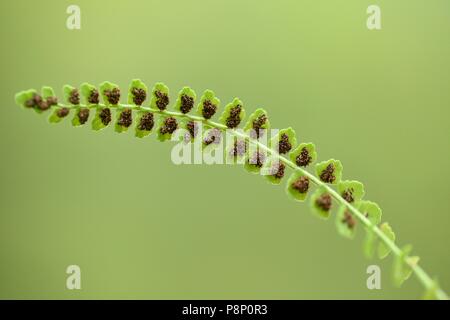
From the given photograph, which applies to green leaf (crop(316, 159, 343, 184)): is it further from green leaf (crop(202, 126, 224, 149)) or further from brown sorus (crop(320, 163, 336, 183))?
green leaf (crop(202, 126, 224, 149))

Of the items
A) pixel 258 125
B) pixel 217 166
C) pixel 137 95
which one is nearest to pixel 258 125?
pixel 258 125

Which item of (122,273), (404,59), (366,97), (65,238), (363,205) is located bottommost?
(122,273)

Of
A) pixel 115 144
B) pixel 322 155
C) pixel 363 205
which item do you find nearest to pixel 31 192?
pixel 115 144

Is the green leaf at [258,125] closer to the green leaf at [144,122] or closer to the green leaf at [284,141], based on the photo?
the green leaf at [284,141]

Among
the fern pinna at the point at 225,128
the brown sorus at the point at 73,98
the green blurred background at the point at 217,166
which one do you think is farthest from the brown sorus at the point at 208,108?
the green blurred background at the point at 217,166

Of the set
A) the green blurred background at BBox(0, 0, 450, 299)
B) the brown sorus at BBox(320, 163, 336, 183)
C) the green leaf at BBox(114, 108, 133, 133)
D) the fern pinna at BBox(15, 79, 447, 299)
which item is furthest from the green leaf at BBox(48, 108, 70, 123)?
the green blurred background at BBox(0, 0, 450, 299)
